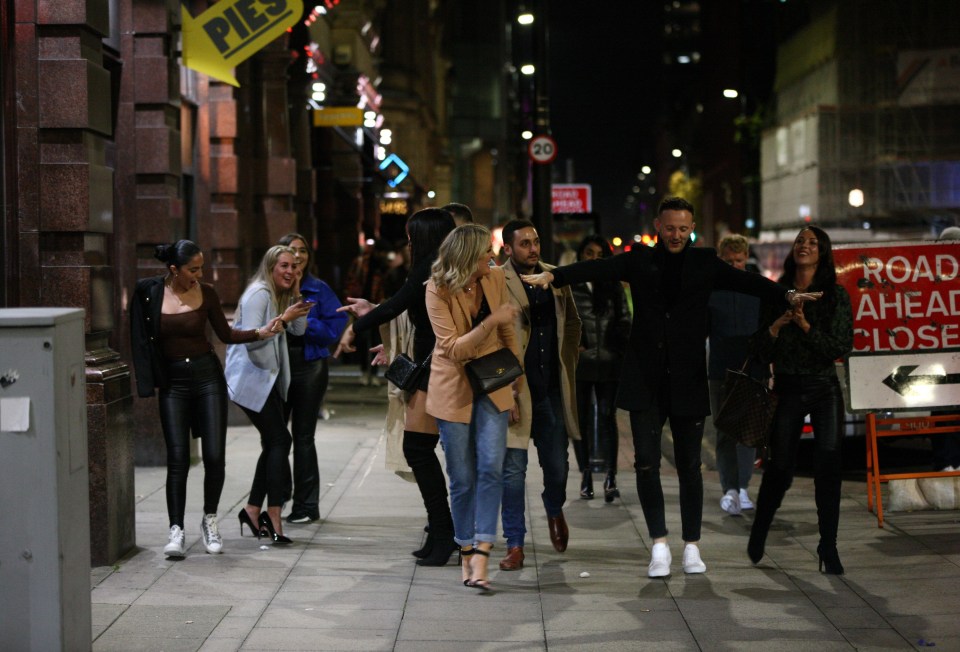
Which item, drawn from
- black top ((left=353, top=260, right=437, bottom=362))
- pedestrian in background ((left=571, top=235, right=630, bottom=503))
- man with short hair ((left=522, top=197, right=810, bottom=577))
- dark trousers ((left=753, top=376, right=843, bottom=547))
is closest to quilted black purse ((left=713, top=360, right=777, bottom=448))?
dark trousers ((left=753, top=376, right=843, bottom=547))

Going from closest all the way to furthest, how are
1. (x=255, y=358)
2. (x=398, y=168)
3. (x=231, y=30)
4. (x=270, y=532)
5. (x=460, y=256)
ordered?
(x=460, y=256) < (x=270, y=532) < (x=255, y=358) < (x=231, y=30) < (x=398, y=168)

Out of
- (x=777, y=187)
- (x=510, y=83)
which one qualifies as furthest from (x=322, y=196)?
(x=510, y=83)

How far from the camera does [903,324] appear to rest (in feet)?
30.8

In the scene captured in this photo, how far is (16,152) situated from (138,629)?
3342mm

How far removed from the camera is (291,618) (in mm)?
6566

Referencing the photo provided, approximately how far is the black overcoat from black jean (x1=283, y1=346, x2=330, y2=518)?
2318mm

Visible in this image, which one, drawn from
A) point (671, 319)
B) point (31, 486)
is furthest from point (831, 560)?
point (31, 486)

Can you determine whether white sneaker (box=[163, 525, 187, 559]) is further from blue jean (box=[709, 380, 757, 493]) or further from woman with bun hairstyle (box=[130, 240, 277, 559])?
blue jean (box=[709, 380, 757, 493])

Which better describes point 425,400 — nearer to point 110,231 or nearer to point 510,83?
point 110,231

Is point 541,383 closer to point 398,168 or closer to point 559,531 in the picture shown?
point 559,531

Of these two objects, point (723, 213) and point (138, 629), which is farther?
point (723, 213)

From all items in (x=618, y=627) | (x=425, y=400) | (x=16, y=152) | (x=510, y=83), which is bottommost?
(x=618, y=627)

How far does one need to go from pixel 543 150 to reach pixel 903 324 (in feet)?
35.0

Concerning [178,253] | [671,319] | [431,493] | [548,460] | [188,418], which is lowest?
[431,493]
